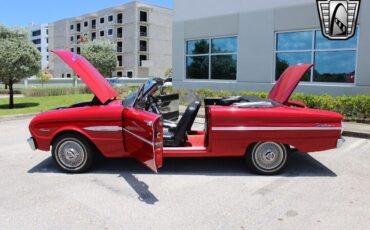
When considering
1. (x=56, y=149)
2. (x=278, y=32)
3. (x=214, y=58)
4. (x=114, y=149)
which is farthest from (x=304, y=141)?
(x=214, y=58)

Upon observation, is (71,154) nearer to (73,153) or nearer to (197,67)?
(73,153)

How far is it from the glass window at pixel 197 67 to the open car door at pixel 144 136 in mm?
10802

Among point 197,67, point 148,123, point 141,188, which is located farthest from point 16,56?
point 148,123

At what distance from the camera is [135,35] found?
219ft

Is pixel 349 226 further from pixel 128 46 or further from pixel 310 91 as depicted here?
pixel 128 46

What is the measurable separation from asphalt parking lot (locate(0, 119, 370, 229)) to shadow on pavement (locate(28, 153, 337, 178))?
0.02m

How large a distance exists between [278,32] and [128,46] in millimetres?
57350

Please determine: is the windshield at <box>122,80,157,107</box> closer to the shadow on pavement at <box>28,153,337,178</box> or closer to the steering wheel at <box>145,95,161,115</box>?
the steering wheel at <box>145,95,161,115</box>

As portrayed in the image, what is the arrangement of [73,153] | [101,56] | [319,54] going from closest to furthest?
[73,153] < [319,54] < [101,56]

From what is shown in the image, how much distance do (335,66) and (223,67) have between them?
15.3 ft

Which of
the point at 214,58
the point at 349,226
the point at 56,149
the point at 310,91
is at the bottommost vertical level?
the point at 349,226

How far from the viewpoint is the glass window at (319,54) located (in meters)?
11.7

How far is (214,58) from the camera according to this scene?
15.4 m

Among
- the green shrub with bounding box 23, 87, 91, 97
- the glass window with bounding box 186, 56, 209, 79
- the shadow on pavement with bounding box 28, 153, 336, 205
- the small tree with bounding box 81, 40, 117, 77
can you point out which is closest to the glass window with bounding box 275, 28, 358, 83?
the glass window with bounding box 186, 56, 209, 79
